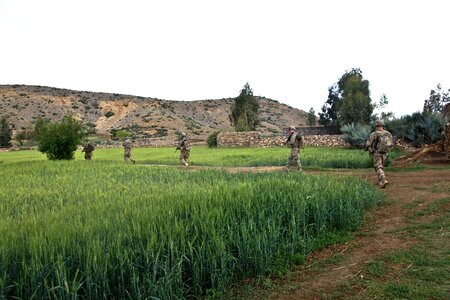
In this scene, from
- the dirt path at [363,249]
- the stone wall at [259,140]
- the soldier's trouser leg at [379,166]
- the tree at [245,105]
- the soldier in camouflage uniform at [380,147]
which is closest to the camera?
the dirt path at [363,249]

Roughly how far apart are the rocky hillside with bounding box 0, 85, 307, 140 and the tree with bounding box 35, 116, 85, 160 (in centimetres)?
4215

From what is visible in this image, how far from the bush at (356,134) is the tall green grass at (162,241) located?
2134 centimetres

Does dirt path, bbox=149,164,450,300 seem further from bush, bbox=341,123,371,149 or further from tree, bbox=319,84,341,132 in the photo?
tree, bbox=319,84,341,132

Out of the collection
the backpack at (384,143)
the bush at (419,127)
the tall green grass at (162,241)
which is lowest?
the tall green grass at (162,241)

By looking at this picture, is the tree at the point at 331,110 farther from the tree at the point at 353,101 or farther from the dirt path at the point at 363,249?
the dirt path at the point at 363,249

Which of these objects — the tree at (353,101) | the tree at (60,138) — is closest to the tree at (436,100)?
the tree at (353,101)

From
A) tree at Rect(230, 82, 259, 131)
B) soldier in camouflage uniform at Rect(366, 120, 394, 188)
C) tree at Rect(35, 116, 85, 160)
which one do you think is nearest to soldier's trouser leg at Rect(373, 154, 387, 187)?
soldier in camouflage uniform at Rect(366, 120, 394, 188)

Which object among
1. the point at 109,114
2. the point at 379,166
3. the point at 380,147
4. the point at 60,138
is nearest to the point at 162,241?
the point at 379,166

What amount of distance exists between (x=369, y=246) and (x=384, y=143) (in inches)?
270

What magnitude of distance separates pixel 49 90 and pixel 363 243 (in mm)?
100716

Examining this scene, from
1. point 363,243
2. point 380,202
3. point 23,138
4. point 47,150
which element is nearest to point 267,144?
point 47,150

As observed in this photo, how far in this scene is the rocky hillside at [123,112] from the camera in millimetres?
79000

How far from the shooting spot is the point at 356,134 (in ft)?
96.5

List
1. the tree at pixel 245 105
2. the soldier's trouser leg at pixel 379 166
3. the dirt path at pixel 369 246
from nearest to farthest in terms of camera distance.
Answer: the dirt path at pixel 369 246 → the soldier's trouser leg at pixel 379 166 → the tree at pixel 245 105
